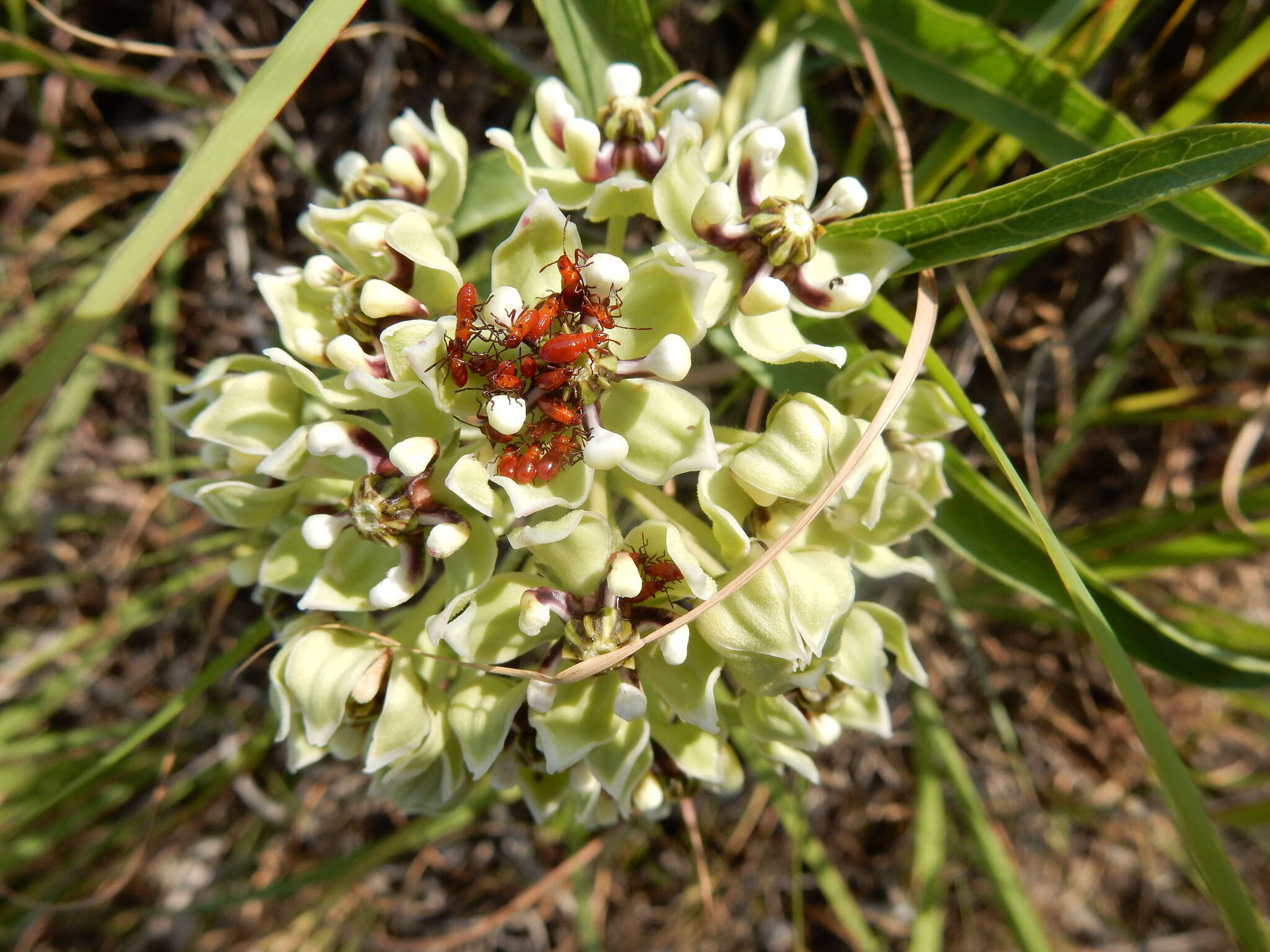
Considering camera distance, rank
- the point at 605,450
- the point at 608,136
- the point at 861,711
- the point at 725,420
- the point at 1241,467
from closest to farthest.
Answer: the point at 605,450, the point at 608,136, the point at 861,711, the point at 1241,467, the point at 725,420

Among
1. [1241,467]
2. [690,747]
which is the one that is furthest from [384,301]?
[1241,467]

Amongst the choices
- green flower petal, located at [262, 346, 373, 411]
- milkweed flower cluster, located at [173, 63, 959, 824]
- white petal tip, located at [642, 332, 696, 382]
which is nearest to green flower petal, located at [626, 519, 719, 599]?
milkweed flower cluster, located at [173, 63, 959, 824]

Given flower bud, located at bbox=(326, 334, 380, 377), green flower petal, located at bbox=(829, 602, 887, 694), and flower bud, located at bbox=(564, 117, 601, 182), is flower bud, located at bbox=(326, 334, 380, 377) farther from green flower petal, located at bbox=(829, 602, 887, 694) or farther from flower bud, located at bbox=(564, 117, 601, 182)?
green flower petal, located at bbox=(829, 602, 887, 694)

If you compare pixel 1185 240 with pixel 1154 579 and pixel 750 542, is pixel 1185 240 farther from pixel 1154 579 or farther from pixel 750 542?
pixel 1154 579

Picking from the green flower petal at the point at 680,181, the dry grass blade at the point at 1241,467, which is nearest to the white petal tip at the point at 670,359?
the green flower petal at the point at 680,181

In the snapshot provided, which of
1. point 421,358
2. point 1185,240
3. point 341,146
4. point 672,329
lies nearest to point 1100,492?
point 1185,240

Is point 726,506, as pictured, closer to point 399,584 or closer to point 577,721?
point 577,721
